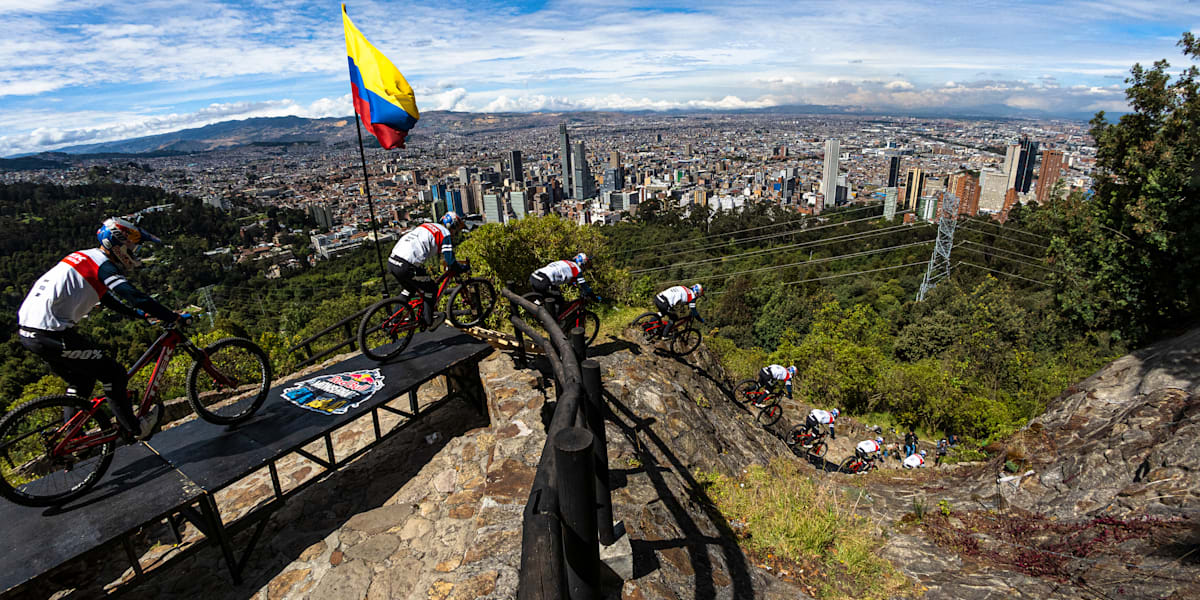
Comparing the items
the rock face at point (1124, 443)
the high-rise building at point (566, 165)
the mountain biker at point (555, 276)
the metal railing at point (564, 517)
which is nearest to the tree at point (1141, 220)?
the rock face at point (1124, 443)

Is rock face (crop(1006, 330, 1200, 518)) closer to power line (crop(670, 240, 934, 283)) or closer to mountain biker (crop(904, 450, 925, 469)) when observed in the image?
mountain biker (crop(904, 450, 925, 469))

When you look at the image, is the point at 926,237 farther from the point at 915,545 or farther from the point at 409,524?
the point at 409,524

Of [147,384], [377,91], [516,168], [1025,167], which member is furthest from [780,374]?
[1025,167]

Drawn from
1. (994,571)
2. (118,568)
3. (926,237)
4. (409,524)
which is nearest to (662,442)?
(409,524)

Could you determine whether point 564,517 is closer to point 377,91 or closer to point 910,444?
point 377,91

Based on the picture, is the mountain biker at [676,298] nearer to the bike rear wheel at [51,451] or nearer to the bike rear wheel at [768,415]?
the bike rear wheel at [768,415]

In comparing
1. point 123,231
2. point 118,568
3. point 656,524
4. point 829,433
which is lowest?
point 829,433

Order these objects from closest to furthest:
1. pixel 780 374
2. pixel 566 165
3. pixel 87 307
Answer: pixel 87 307 → pixel 780 374 → pixel 566 165
